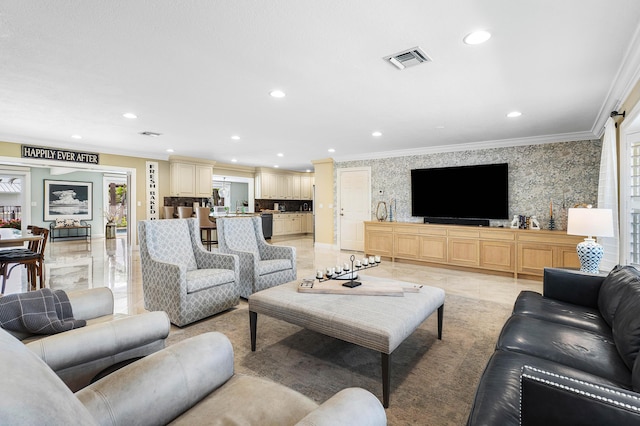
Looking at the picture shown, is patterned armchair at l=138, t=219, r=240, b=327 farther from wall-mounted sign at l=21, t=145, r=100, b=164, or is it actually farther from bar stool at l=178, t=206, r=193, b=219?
wall-mounted sign at l=21, t=145, r=100, b=164

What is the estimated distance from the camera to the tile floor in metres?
→ 4.14

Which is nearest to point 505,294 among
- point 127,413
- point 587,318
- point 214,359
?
point 587,318

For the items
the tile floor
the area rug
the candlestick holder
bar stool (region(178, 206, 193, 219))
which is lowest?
the area rug

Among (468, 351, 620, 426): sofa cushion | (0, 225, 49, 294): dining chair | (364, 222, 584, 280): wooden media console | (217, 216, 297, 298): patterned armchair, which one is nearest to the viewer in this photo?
(468, 351, 620, 426): sofa cushion

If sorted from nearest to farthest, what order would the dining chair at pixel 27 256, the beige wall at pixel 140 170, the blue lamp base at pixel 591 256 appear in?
the blue lamp base at pixel 591 256 < the dining chair at pixel 27 256 < the beige wall at pixel 140 170

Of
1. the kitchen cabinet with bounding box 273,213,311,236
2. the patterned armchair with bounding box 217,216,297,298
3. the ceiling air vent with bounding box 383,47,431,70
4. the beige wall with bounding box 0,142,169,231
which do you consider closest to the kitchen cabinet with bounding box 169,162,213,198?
the beige wall with bounding box 0,142,169,231

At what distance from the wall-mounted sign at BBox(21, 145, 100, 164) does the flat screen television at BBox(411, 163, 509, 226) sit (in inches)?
268

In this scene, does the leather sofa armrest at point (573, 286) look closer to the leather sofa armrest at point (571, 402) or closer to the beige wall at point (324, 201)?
the leather sofa armrest at point (571, 402)

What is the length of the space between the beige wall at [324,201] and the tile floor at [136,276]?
0.91 meters

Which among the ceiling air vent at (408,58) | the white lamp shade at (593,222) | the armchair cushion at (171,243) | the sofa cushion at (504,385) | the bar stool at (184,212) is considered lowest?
the sofa cushion at (504,385)

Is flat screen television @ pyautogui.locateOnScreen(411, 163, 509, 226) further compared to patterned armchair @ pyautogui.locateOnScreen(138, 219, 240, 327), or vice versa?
flat screen television @ pyautogui.locateOnScreen(411, 163, 509, 226)

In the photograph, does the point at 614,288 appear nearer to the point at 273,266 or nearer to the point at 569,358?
the point at 569,358

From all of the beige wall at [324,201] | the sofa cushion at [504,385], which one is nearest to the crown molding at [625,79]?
the sofa cushion at [504,385]

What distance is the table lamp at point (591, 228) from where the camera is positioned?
9.71 feet
